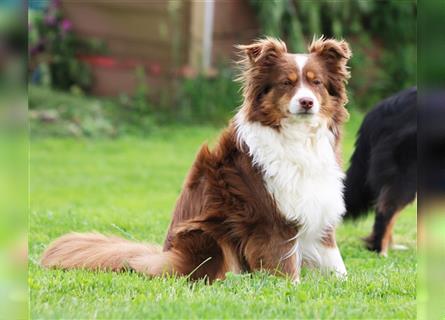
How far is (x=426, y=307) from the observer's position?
2.78 m

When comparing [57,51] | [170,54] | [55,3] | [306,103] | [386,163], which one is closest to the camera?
[306,103]

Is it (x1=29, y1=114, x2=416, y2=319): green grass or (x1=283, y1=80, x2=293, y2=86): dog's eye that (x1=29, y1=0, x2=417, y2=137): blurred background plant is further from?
(x1=283, y1=80, x2=293, y2=86): dog's eye

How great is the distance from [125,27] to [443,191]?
11.7m

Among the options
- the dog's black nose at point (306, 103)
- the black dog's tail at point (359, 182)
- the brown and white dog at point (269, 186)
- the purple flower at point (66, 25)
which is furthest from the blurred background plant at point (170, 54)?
the dog's black nose at point (306, 103)

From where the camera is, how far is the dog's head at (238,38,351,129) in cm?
488

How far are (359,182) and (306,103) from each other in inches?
81.5

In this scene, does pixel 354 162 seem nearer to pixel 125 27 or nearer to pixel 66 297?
pixel 66 297

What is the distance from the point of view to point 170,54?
13328mm

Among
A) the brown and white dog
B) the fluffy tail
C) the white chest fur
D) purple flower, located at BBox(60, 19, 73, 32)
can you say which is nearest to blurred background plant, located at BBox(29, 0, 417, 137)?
purple flower, located at BBox(60, 19, 73, 32)

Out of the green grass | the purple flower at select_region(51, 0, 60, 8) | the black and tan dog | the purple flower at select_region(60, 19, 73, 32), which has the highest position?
the purple flower at select_region(51, 0, 60, 8)

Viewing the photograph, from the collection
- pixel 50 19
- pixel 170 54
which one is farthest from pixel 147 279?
pixel 50 19

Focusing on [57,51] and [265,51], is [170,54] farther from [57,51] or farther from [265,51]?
[265,51]

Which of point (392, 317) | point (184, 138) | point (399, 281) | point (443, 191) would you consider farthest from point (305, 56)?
point (184, 138)

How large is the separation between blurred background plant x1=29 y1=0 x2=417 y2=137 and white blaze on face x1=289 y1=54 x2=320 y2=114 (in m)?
7.96
